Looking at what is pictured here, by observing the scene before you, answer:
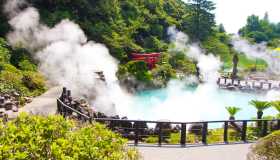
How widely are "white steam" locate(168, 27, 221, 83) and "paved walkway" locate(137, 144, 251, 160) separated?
3237 centimetres

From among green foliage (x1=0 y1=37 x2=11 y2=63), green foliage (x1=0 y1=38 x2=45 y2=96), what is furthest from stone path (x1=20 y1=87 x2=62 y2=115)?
green foliage (x1=0 y1=37 x2=11 y2=63)

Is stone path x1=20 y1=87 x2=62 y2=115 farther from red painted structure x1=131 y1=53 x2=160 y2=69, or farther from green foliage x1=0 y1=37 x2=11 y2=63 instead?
red painted structure x1=131 y1=53 x2=160 y2=69

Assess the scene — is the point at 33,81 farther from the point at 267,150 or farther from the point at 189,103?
the point at 267,150

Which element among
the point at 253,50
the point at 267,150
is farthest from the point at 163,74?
the point at 267,150

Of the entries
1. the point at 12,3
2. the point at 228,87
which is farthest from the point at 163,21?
the point at 12,3

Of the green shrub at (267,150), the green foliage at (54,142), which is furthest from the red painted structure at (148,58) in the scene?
the green foliage at (54,142)

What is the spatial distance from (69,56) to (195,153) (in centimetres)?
1669

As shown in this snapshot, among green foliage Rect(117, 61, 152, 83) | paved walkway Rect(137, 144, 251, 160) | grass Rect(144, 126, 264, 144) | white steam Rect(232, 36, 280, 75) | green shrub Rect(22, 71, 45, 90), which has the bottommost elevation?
paved walkway Rect(137, 144, 251, 160)

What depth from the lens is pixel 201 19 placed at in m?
54.7

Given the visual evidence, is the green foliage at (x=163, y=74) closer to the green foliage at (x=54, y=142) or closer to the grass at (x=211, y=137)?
the grass at (x=211, y=137)

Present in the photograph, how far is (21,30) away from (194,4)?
30334 mm

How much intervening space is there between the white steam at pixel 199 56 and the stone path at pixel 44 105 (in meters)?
27.4

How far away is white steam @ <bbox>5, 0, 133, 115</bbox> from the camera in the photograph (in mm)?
23922

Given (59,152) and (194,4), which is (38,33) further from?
(194,4)
